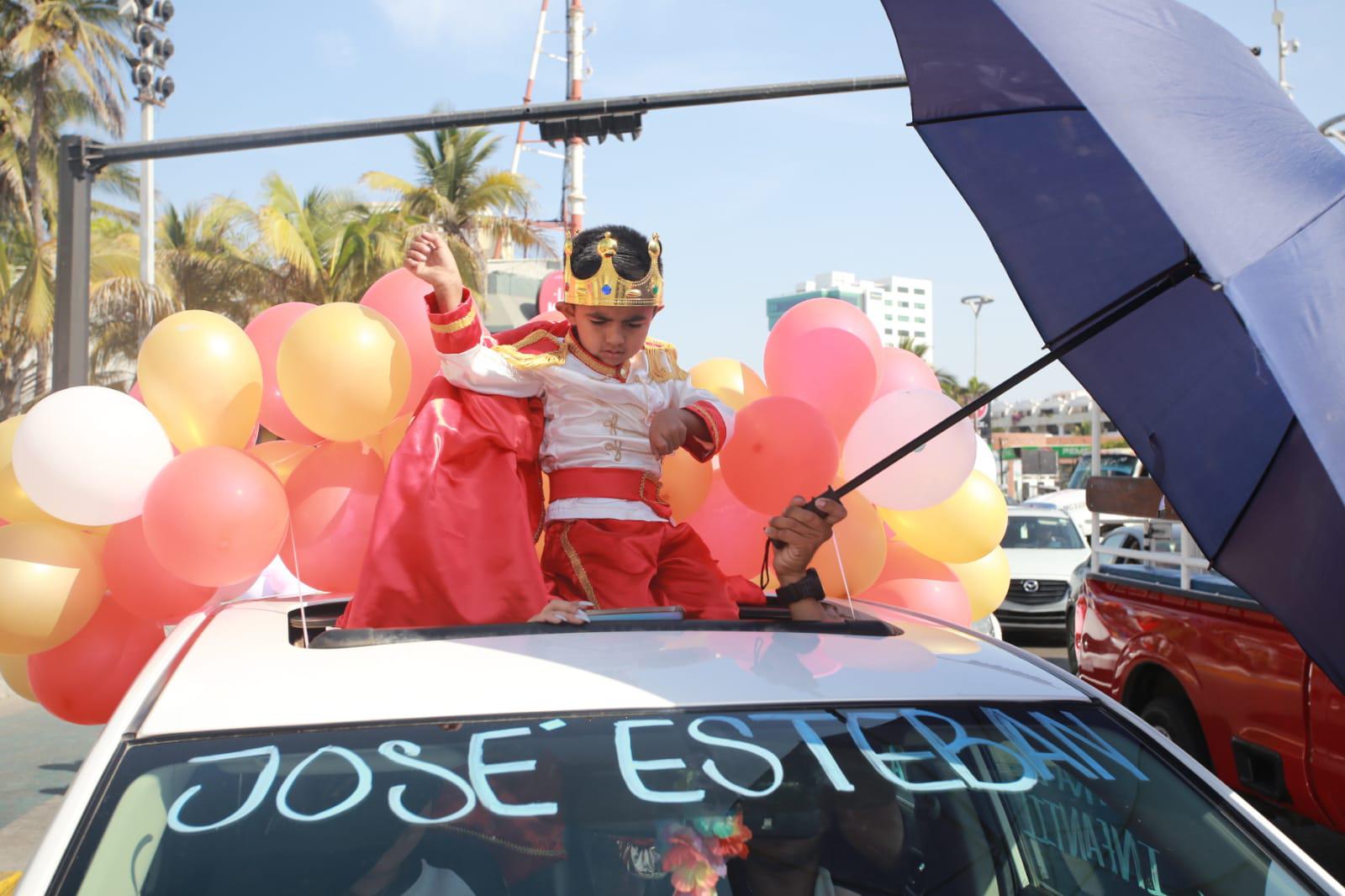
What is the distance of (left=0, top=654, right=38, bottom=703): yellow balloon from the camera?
13.5 ft

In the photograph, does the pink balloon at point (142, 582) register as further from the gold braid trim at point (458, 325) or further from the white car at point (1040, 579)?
the white car at point (1040, 579)

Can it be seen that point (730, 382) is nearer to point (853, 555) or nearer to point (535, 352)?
point (853, 555)

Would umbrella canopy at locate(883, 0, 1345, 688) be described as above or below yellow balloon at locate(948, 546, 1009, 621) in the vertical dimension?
above

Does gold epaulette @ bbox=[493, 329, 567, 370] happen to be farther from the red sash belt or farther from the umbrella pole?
the umbrella pole

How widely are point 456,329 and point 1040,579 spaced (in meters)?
11.2

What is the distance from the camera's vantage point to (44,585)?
353cm

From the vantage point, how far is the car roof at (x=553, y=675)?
1.84 meters

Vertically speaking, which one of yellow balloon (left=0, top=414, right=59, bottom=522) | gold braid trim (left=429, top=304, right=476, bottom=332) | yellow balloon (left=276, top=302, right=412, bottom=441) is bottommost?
yellow balloon (left=0, top=414, right=59, bottom=522)

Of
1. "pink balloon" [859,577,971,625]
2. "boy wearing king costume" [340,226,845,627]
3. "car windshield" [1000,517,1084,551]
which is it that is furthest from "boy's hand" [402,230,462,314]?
"car windshield" [1000,517,1084,551]

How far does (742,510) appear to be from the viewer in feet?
12.8

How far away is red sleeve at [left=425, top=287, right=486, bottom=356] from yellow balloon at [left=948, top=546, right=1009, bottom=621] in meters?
2.34

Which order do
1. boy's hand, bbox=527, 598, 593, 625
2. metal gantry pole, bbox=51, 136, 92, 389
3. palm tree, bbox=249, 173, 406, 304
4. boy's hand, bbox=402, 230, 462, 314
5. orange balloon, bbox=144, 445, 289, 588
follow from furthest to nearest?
palm tree, bbox=249, 173, 406, 304, metal gantry pole, bbox=51, 136, 92, 389, orange balloon, bbox=144, 445, 289, 588, boy's hand, bbox=402, 230, 462, 314, boy's hand, bbox=527, 598, 593, 625

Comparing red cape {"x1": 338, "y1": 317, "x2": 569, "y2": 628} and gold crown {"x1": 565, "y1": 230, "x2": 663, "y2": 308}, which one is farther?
gold crown {"x1": 565, "y1": 230, "x2": 663, "y2": 308}

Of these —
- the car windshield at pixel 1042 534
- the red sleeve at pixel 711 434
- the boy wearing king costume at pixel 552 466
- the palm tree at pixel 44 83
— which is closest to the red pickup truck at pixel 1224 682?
the red sleeve at pixel 711 434
